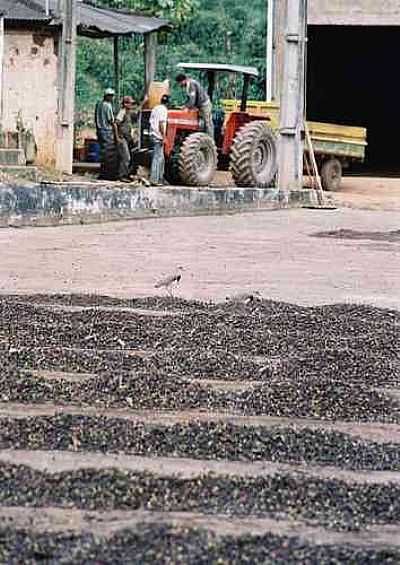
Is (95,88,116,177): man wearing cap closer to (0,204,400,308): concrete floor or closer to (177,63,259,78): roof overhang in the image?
(177,63,259,78): roof overhang

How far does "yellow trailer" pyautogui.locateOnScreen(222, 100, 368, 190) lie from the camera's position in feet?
81.5

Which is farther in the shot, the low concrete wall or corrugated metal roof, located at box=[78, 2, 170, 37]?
corrugated metal roof, located at box=[78, 2, 170, 37]

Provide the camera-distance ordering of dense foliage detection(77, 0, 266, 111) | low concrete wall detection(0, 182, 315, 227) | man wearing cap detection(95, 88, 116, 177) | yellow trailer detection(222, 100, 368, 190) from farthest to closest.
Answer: dense foliage detection(77, 0, 266, 111), yellow trailer detection(222, 100, 368, 190), man wearing cap detection(95, 88, 116, 177), low concrete wall detection(0, 182, 315, 227)

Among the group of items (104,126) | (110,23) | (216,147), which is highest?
(110,23)

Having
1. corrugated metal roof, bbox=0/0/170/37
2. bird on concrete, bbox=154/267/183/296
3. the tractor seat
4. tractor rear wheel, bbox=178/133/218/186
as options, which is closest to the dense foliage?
corrugated metal roof, bbox=0/0/170/37

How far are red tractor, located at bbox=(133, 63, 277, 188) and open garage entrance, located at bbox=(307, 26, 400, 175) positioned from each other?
11.9m

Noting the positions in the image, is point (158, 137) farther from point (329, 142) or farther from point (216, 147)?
point (329, 142)

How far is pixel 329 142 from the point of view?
2530 cm

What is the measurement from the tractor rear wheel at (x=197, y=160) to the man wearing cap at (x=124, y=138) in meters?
1.04

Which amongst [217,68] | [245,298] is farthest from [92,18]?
[245,298]

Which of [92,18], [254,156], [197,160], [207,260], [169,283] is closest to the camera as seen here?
[169,283]

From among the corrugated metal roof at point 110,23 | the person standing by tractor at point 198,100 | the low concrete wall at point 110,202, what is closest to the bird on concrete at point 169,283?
the low concrete wall at point 110,202

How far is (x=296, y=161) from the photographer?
71.3ft

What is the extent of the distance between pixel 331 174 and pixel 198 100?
6074 millimetres
